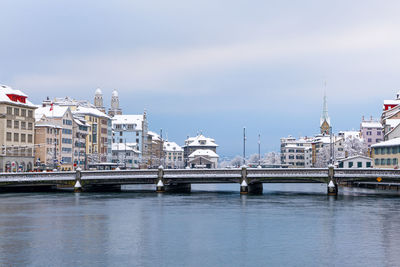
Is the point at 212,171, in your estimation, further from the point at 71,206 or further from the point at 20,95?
the point at 20,95

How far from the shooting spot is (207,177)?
115000mm

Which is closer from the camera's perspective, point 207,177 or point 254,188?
point 207,177

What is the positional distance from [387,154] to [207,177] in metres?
55.5

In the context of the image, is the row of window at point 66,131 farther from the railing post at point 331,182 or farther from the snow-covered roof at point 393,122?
the railing post at point 331,182

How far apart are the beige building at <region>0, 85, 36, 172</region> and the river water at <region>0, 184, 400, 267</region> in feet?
206

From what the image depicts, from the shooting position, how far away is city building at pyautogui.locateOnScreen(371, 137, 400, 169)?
470 ft

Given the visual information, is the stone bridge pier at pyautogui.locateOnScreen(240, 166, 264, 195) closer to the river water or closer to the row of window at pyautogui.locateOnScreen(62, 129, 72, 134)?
the river water

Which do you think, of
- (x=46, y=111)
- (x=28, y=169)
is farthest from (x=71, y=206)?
(x=46, y=111)

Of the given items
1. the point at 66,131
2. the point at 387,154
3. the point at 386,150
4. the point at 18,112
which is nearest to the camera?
the point at 387,154

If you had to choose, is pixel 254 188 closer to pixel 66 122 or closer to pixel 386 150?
pixel 386 150

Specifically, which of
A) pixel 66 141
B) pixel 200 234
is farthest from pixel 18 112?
pixel 200 234

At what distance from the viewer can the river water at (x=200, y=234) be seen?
47.1m

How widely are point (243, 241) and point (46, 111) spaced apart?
14314 centimetres

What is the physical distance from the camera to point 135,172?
118m
